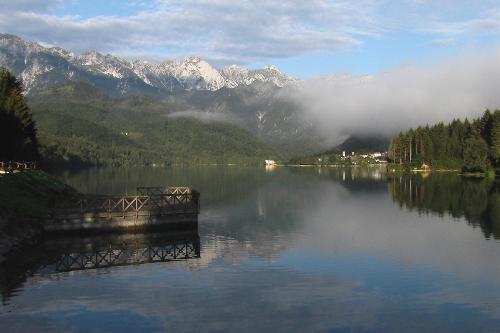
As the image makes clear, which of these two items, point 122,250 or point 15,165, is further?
point 15,165

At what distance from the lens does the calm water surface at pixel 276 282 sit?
31.0 m

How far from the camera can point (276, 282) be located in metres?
40.6

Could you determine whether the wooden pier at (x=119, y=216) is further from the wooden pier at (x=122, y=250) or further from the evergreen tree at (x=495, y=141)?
the evergreen tree at (x=495, y=141)

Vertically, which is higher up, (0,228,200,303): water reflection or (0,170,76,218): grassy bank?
(0,170,76,218): grassy bank

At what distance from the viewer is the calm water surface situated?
31000 millimetres

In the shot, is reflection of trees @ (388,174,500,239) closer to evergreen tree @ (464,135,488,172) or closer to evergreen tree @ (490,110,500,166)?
evergreen tree @ (490,110,500,166)

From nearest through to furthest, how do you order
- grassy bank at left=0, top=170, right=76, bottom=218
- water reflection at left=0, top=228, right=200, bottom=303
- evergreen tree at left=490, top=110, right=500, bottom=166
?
water reflection at left=0, top=228, right=200, bottom=303, grassy bank at left=0, top=170, right=76, bottom=218, evergreen tree at left=490, top=110, right=500, bottom=166

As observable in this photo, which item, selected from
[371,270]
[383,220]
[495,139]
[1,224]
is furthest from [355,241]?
[495,139]

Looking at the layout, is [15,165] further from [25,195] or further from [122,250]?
[122,250]

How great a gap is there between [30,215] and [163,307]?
35.0m

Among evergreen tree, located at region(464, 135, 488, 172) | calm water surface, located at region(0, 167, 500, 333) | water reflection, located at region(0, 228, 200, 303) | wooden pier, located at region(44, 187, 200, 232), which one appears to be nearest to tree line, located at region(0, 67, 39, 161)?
wooden pier, located at region(44, 187, 200, 232)

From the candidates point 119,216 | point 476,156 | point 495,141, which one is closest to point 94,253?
point 119,216

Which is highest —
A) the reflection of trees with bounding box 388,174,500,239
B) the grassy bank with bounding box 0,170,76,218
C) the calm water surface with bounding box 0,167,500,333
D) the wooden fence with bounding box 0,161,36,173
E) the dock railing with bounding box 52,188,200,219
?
the wooden fence with bounding box 0,161,36,173

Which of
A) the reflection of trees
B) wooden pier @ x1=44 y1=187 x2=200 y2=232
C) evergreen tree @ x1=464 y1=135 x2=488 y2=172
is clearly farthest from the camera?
evergreen tree @ x1=464 y1=135 x2=488 y2=172
